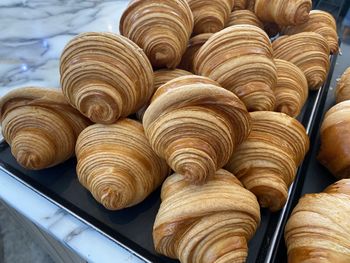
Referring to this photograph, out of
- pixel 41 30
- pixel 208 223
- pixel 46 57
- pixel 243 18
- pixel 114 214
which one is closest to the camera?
pixel 208 223

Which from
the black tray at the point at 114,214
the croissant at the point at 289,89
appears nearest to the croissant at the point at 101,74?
the black tray at the point at 114,214

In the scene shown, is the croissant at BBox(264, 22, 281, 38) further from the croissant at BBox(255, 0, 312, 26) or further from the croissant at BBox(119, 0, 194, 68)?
the croissant at BBox(119, 0, 194, 68)

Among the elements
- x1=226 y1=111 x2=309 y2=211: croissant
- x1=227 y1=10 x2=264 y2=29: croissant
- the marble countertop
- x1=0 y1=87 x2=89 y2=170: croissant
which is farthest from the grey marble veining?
x1=226 y1=111 x2=309 y2=211: croissant

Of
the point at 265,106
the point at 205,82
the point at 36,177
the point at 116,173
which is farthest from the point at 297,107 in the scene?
the point at 36,177

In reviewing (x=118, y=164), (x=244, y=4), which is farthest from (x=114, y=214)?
(x=244, y=4)

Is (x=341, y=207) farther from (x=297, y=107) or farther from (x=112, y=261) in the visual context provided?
(x=112, y=261)

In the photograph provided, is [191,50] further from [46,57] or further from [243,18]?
[46,57]
